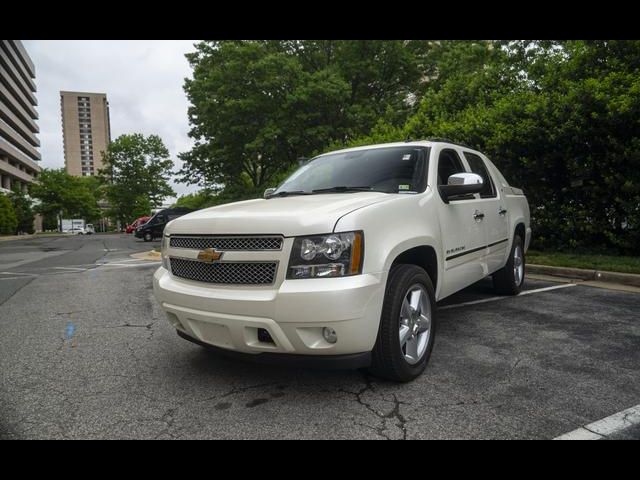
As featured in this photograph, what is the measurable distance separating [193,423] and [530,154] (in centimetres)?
834

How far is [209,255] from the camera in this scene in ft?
9.23

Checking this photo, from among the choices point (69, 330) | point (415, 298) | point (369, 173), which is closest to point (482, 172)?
point (369, 173)

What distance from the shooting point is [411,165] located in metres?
3.72

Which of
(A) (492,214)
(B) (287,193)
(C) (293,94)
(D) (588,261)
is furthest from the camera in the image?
(C) (293,94)

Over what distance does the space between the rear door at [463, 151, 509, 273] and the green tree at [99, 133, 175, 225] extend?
5946 centimetres

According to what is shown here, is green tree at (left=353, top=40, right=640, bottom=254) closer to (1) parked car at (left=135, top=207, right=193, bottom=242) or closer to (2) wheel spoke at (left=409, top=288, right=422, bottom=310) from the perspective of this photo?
(2) wheel spoke at (left=409, top=288, right=422, bottom=310)

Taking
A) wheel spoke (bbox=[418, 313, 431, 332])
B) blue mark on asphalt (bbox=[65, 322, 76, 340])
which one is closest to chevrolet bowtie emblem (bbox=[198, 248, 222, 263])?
wheel spoke (bbox=[418, 313, 431, 332])

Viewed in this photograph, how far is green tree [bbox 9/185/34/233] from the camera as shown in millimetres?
52188

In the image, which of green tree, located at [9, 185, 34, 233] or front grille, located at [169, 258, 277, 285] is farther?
green tree, located at [9, 185, 34, 233]

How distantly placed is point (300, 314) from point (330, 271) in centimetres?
30

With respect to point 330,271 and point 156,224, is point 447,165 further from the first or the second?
point 156,224

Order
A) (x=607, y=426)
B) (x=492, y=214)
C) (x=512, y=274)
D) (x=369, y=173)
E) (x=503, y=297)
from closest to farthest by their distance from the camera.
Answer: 1. (x=607, y=426)
2. (x=369, y=173)
3. (x=492, y=214)
4. (x=512, y=274)
5. (x=503, y=297)

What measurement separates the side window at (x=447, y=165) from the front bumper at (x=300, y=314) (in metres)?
1.79

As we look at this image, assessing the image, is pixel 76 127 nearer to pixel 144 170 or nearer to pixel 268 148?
pixel 144 170
